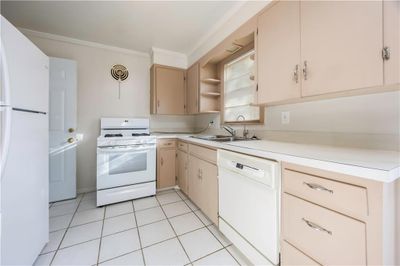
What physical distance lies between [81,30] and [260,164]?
2921 millimetres

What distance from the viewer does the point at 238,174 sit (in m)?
1.28

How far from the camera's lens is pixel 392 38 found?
78 cm

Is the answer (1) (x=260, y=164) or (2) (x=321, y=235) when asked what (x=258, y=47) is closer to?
(1) (x=260, y=164)

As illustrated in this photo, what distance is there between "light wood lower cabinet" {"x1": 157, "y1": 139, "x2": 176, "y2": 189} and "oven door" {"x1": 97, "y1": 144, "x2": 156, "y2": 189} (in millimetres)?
128

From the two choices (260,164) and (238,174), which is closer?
(260,164)

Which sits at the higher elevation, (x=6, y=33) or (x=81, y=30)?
(x=81, y=30)

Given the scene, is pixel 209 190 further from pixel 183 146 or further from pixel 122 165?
pixel 122 165

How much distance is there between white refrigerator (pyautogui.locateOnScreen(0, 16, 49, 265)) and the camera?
2.94ft

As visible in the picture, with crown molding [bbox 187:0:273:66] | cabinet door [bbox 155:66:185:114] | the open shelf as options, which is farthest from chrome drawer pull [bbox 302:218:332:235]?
cabinet door [bbox 155:66:185:114]

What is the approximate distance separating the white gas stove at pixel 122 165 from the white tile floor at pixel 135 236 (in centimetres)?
17

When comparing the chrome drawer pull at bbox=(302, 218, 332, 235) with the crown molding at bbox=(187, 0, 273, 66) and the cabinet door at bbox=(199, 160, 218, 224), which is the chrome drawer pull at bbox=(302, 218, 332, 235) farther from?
the crown molding at bbox=(187, 0, 273, 66)

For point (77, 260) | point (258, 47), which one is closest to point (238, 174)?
point (258, 47)

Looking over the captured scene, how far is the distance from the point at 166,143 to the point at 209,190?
1183mm

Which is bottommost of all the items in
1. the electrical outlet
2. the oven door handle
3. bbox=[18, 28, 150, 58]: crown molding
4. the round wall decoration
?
the oven door handle
